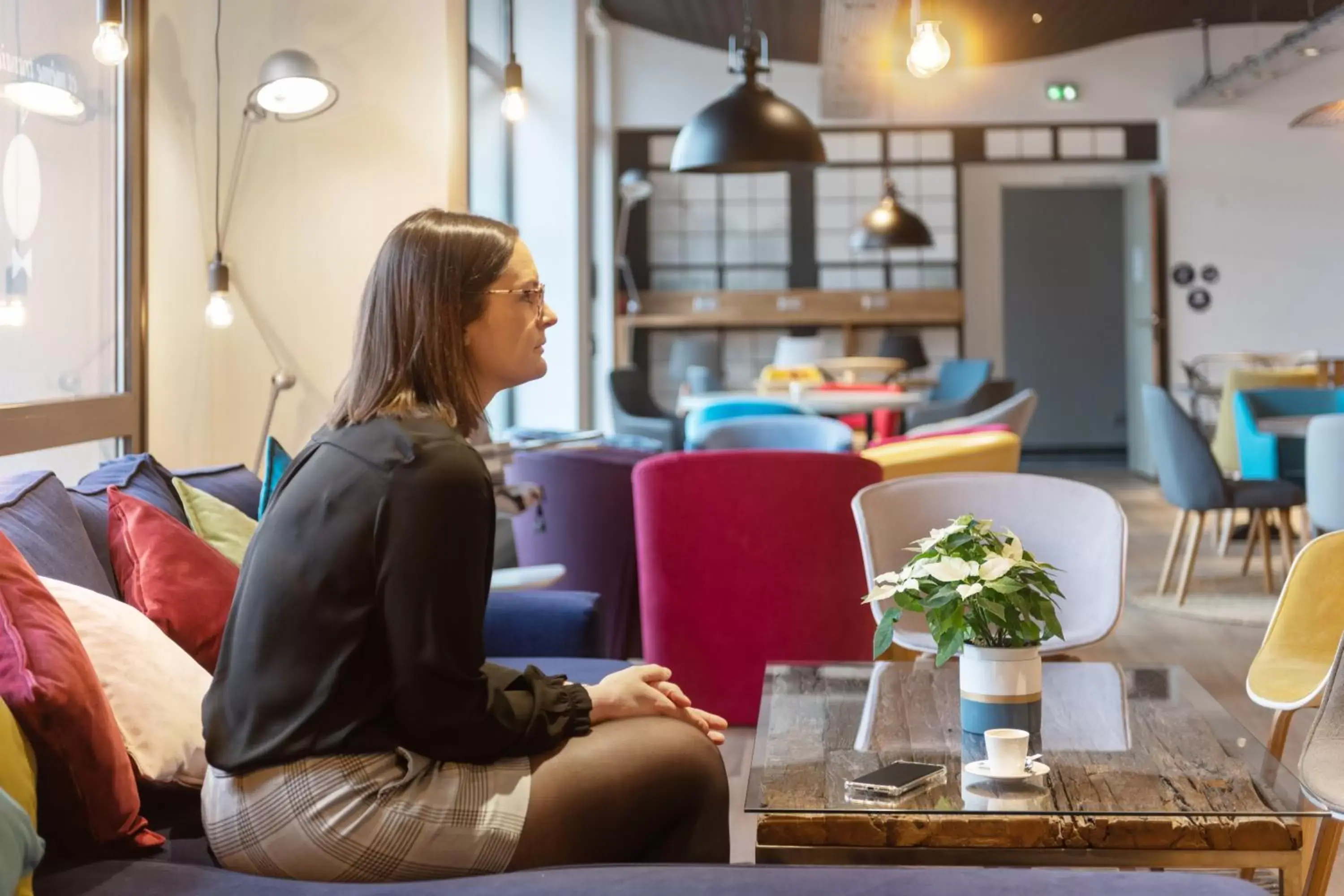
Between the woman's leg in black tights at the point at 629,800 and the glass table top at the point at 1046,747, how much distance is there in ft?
0.29

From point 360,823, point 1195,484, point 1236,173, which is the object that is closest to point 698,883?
point 360,823

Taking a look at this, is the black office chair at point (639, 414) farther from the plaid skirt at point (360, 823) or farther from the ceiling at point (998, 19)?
the plaid skirt at point (360, 823)

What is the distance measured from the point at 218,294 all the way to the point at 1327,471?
4270 mm

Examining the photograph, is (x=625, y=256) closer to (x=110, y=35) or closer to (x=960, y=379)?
(x=960, y=379)

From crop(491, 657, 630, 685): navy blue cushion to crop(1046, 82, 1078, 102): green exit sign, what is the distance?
990 centimetres

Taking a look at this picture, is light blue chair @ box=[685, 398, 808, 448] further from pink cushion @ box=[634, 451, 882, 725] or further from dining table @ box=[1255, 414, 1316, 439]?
pink cushion @ box=[634, 451, 882, 725]

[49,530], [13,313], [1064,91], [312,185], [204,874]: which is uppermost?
[1064,91]

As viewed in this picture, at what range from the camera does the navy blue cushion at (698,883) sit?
1317 millimetres

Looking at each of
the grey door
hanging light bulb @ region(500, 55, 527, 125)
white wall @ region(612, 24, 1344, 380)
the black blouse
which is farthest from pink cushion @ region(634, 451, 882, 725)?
the grey door

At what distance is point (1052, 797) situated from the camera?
1.58 m

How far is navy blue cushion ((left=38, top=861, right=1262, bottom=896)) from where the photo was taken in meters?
1.32

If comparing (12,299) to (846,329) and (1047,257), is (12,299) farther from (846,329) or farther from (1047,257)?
(1047,257)

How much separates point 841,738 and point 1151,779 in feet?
1.38

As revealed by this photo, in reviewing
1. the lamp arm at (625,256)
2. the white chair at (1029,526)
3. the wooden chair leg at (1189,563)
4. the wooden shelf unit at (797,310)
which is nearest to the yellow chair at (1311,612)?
the white chair at (1029,526)
